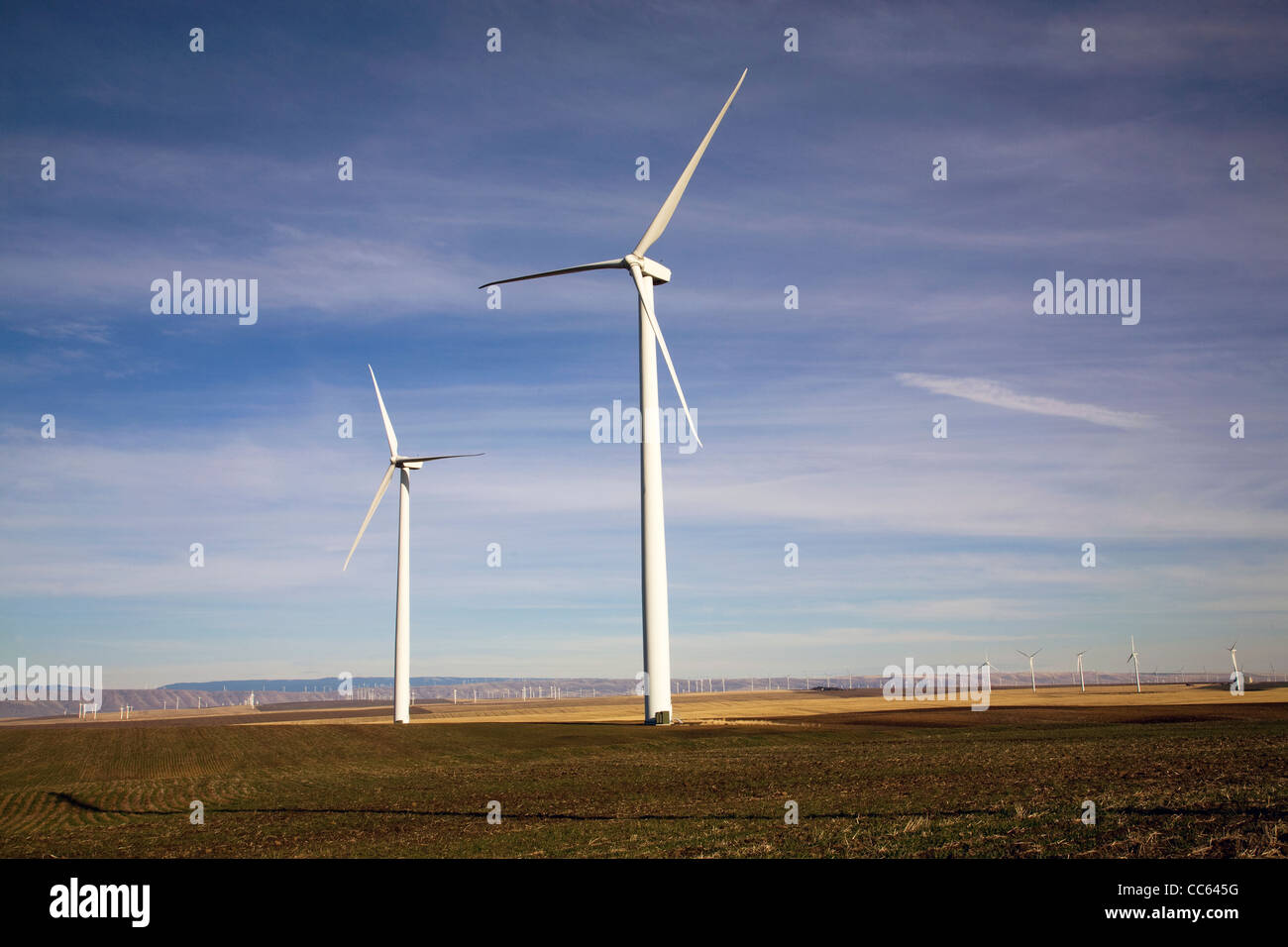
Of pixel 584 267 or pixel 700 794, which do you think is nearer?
pixel 700 794

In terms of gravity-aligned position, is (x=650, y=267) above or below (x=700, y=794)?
above

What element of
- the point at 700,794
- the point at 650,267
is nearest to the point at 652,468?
the point at 650,267

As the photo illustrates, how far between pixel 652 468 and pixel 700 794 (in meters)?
42.5

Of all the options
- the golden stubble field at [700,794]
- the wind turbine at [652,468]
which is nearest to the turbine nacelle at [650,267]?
the wind turbine at [652,468]

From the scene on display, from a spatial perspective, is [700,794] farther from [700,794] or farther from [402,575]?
[402,575]

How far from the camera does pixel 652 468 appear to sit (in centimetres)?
7444

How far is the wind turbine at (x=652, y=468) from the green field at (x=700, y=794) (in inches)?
202

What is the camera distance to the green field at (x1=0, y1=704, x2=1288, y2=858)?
68.3 ft

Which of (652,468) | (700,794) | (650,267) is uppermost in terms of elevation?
(650,267)

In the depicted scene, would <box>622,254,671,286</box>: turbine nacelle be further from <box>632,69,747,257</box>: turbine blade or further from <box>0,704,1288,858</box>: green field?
<box>0,704,1288,858</box>: green field

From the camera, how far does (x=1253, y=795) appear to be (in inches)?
945

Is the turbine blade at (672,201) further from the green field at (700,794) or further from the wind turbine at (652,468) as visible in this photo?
the green field at (700,794)
